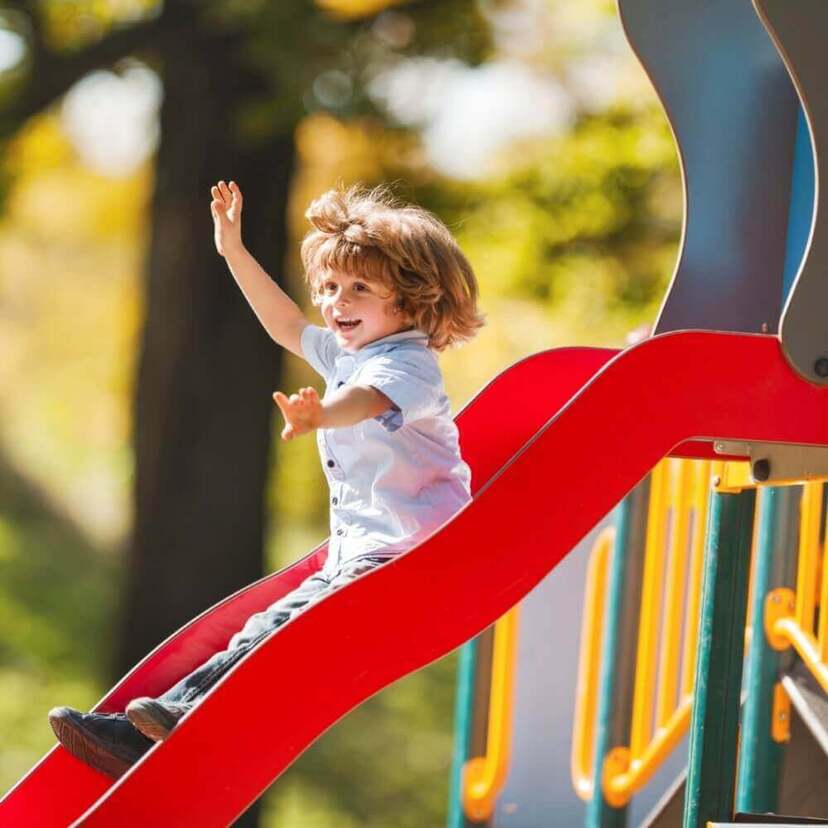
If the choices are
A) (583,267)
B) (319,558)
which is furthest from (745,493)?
Answer: (583,267)

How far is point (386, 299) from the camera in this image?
→ 261 centimetres

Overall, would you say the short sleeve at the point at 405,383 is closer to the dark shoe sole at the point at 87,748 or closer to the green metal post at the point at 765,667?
the dark shoe sole at the point at 87,748

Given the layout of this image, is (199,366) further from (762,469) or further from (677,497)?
(762,469)

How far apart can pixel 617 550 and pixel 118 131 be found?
7.61 metres

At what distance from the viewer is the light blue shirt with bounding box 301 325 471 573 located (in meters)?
2.52

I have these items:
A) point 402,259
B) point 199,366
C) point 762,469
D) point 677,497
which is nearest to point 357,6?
point 199,366

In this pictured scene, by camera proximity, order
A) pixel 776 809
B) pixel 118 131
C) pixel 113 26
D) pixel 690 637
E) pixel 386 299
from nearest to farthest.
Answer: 1. pixel 386 299
2. pixel 776 809
3. pixel 690 637
4. pixel 113 26
5. pixel 118 131

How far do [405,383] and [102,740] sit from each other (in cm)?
79

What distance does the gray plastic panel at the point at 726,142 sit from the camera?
9.73 feet

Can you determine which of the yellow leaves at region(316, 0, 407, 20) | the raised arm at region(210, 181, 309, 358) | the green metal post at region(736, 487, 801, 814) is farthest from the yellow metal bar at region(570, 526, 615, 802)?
the yellow leaves at region(316, 0, 407, 20)

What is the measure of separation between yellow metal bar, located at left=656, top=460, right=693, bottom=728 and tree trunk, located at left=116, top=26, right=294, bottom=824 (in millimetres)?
3767

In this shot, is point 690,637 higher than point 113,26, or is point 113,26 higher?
point 113,26

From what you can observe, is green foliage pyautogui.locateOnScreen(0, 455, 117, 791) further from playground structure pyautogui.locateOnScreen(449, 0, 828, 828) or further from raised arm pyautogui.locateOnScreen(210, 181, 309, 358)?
raised arm pyautogui.locateOnScreen(210, 181, 309, 358)

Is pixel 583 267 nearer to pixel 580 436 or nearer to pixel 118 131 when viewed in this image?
pixel 118 131
